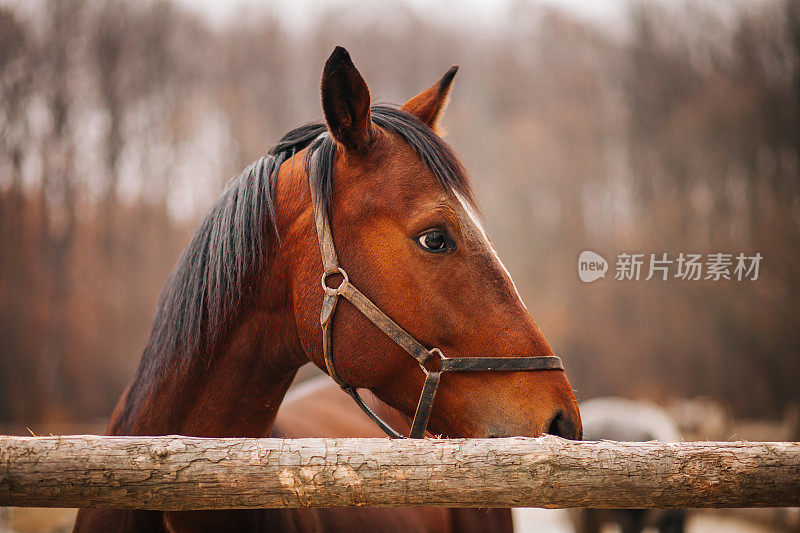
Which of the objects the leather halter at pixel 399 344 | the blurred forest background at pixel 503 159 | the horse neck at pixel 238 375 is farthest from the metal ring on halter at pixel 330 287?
the blurred forest background at pixel 503 159

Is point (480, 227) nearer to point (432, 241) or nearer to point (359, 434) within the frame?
point (432, 241)

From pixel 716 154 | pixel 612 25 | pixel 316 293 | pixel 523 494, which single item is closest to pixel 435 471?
pixel 523 494

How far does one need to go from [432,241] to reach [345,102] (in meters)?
0.51

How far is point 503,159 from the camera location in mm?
14828

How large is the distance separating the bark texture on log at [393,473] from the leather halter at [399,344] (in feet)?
0.83

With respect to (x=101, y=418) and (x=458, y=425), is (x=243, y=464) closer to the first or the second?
(x=458, y=425)

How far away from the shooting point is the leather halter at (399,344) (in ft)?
4.70

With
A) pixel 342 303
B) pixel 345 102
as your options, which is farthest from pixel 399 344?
pixel 345 102

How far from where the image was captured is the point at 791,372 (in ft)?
35.4

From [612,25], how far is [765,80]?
4053 mm

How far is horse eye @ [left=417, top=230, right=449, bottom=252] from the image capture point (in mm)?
1534

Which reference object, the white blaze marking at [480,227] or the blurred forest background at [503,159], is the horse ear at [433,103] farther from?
the blurred forest background at [503,159]

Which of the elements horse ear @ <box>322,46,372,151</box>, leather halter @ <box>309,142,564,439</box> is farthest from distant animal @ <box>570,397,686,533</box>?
horse ear @ <box>322,46,372,151</box>

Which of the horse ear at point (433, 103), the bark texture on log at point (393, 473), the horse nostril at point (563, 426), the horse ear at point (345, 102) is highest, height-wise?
the horse ear at point (433, 103)
